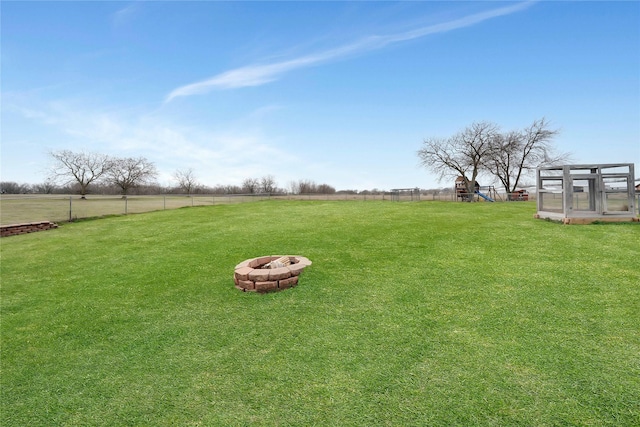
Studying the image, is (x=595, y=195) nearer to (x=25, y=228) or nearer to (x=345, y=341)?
(x=345, y=341)

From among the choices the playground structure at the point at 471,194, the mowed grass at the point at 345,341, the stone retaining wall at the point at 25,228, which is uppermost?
the playground structure at the point at 471,194

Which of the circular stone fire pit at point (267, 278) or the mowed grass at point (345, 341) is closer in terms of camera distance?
the mowed grass at point (345, 341)

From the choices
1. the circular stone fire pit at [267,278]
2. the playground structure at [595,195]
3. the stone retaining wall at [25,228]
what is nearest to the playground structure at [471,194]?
the playground structure at [595,195]

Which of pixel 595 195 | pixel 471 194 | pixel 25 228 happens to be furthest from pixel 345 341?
pixel 471 194

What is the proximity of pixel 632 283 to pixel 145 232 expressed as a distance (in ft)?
41.1

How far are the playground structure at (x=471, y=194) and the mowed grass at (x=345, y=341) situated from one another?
75.4 feet

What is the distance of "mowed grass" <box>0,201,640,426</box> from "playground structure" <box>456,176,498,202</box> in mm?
22976

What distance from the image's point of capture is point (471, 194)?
28.4m

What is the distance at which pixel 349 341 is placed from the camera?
11.2 feet

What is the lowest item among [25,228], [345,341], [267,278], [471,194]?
[345,341]

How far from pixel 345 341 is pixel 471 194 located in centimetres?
2840

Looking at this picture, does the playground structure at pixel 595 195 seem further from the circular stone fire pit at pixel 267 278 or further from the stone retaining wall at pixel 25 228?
the stone retaining wall at pixel 25 228

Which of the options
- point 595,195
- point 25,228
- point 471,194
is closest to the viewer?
point 595,195

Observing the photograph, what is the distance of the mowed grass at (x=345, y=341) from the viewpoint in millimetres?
2549
